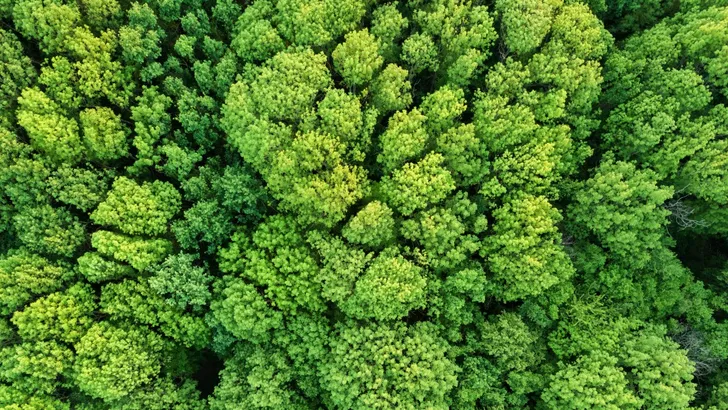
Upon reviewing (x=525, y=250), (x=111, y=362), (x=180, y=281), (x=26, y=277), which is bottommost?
(x=111, y=362)

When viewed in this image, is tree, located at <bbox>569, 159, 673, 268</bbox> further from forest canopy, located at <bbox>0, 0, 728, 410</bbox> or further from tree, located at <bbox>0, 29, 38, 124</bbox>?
tree, located at <bbox>0, 29, 38, 124</bbox>

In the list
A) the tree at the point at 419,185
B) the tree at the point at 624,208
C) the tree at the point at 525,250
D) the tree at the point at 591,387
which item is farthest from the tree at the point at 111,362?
the tree at the point at 624,208

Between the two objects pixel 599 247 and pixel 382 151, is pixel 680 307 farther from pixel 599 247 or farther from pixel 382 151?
pixel 382 151

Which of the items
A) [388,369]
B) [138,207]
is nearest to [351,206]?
[388,369]

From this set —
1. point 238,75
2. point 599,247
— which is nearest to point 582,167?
point 599,247

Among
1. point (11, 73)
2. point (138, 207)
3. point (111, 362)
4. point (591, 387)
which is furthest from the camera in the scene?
point (138, 207)

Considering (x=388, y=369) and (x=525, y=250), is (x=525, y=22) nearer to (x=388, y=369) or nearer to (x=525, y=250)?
(x=525, y=250)

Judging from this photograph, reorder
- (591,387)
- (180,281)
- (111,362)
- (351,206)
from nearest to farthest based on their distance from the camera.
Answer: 1. (111,362)
2. (591,387)
3. (180,281)
4. (351,206)

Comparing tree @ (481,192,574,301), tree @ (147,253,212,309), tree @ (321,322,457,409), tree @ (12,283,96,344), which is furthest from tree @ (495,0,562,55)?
tree @ (12,283,96,344)

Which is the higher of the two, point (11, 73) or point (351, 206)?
point (11, 73)

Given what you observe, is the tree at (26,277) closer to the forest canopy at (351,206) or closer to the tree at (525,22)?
the forest canopy at (351,206)
